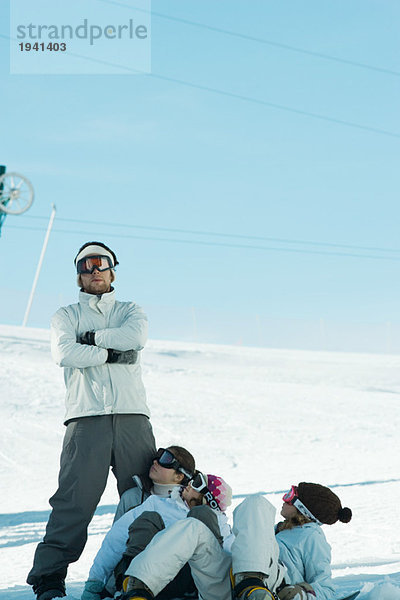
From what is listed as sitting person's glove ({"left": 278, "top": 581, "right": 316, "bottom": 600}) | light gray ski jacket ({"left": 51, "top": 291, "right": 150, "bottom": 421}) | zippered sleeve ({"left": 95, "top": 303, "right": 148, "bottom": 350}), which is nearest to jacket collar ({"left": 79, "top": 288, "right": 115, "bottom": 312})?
light gray ski jacket ({"left": 51, "top": 291, "right": 150, "bottom": 421})

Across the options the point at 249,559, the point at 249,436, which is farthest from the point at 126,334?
the point at 249,436

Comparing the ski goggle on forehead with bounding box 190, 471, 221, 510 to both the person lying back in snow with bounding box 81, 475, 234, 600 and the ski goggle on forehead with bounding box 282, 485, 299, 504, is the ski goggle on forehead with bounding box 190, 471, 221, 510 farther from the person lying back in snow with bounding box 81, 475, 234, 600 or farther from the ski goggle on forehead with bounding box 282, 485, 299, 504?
the ski goggle on forehead with bounding box 282, 485, 299, 504

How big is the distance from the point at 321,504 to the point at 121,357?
131 centimetres

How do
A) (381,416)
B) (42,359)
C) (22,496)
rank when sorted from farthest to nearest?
(42,359)
(381,416)
(22,496)

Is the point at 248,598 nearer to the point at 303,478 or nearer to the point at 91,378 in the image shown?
the point at 91,378

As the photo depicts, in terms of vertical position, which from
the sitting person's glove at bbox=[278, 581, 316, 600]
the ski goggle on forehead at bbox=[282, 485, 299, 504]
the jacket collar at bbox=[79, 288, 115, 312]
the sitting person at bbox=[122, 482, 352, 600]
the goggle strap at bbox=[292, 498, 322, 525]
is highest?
the jacket collar at bbox=[79, 288, 115, 312]

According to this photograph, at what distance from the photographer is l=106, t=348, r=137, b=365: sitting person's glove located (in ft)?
14.2

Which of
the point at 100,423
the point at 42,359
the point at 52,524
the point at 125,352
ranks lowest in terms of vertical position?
the point at 52,524

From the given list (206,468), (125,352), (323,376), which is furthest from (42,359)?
(125,352)

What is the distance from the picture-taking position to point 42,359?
64.1 ft

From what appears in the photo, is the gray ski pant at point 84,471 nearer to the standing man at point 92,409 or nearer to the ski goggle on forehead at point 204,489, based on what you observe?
the standing man at point 92,409

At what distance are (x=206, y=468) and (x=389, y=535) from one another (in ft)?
15.5

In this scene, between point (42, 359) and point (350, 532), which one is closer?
point (350, 532)

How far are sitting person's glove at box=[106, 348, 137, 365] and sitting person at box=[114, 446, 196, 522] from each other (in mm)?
548
